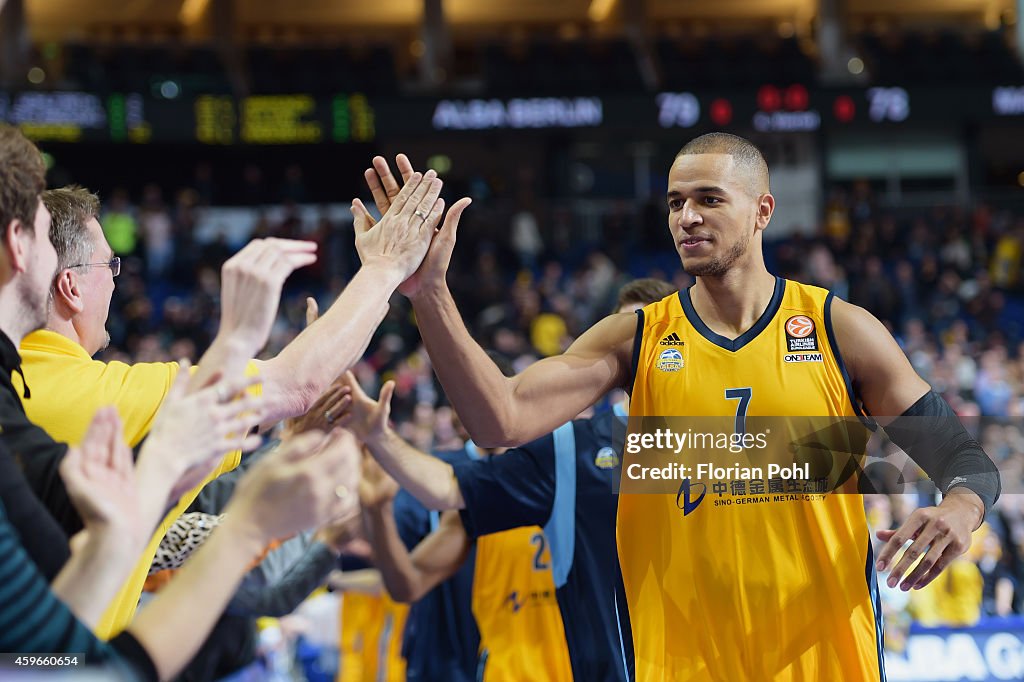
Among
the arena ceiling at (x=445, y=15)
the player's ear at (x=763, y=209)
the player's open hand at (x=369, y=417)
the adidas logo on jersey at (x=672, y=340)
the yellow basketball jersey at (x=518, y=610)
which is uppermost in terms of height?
the arena ceiling at (x=445, y=15)

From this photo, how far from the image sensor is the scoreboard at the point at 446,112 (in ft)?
66.4

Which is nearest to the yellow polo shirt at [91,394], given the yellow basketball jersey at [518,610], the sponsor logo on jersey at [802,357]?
the sponsor logo on jersey at [802,357]

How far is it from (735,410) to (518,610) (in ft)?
5.96

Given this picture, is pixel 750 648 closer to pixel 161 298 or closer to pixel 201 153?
pixel 161 298

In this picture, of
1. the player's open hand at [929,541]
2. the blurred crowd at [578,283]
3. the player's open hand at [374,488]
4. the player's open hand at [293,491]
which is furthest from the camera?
the blurred crowd at [578,283]

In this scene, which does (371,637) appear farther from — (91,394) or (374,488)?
(91,394)

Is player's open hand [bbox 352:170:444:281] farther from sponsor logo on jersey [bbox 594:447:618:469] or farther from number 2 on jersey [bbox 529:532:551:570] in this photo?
number 2 on jersey [bbox 529:532:551:570]

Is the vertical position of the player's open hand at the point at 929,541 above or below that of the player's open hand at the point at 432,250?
below

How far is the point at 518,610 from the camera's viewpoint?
546 cm

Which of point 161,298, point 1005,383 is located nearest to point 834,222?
point 1005,383

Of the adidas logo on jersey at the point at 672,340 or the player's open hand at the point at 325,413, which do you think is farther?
the adidas logo on jersey at the point at 672,340

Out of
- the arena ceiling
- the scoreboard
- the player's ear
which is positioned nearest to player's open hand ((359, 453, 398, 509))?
the player's ear

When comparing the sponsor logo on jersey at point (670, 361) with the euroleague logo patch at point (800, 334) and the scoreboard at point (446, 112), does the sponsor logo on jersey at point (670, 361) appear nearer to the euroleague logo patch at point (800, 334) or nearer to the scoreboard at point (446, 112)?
the euroleague logo patch at point (800, 334)

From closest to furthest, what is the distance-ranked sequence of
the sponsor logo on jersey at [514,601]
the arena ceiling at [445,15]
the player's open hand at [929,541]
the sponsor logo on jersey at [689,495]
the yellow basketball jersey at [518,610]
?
the player's open hand at [929,541], the sponsor logo on jersey at [689,495], the yellow basketball jersey at [518,610], the sponsor logo on jersey at [514,601], the arena ceiling at [445,15]
